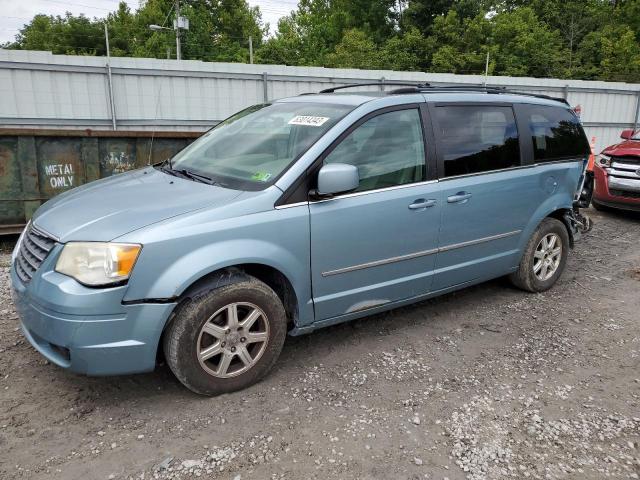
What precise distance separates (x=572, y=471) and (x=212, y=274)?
2.14m

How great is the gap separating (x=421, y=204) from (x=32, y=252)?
2.52 m

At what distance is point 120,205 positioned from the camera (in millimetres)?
3113

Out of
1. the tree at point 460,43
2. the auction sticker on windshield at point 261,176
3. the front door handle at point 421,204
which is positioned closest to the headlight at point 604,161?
the front door handle at point 421,204

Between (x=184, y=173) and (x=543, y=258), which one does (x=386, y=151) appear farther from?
(x=543, y=258)

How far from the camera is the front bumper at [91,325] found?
2.70 m

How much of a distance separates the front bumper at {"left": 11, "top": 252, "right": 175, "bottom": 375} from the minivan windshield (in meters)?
0.99

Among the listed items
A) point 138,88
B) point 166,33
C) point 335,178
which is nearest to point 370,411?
point 335,178

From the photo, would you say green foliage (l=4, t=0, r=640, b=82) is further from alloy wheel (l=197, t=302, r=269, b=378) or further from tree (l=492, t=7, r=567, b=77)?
alloy wheel (l=197, t=302, r=269, b=378)

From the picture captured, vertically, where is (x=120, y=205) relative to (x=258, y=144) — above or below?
below

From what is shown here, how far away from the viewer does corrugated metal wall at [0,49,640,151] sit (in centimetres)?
1061

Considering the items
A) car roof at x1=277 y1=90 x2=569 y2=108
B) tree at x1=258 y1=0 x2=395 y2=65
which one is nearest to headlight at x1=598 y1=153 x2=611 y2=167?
car roof at x1=277 y1=90 x2=569 y2=108

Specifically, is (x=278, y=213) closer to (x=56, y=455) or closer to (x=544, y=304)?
(x=56, y=455)

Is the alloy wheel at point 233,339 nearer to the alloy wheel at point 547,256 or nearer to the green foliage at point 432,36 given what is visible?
the alloy wheel at point 547,256

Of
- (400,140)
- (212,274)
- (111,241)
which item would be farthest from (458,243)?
(111,241)
